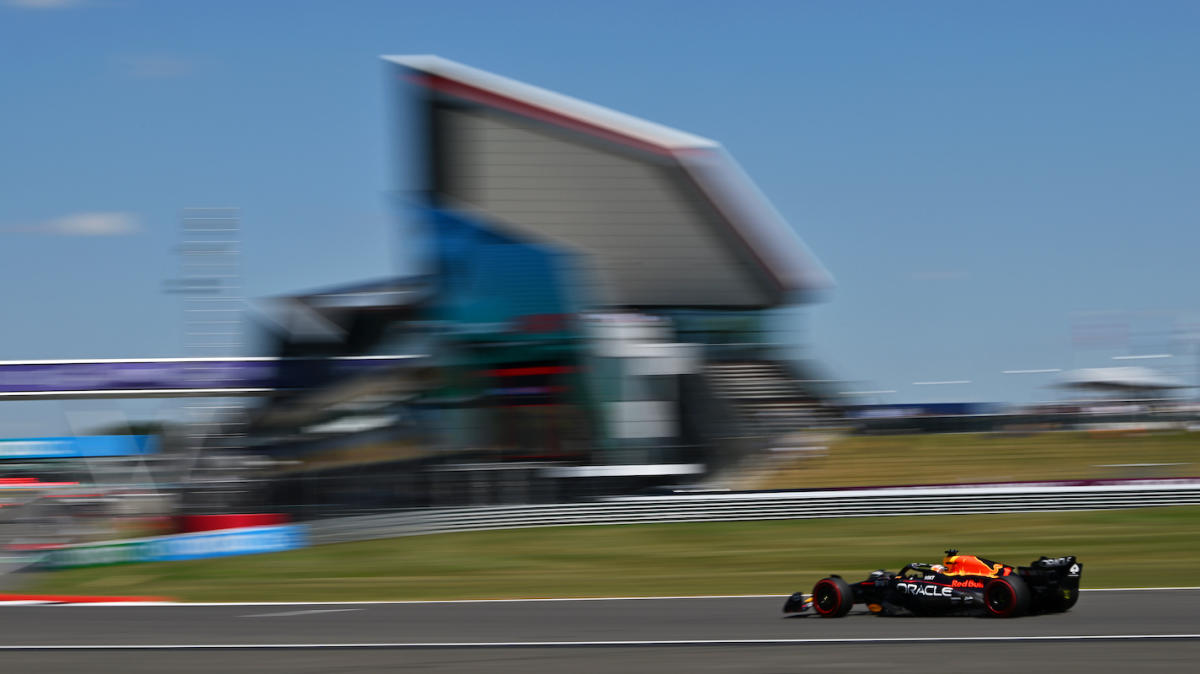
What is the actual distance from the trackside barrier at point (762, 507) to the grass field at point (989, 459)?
A: 421 centimetres

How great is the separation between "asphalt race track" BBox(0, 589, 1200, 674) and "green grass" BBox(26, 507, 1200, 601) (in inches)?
96.3

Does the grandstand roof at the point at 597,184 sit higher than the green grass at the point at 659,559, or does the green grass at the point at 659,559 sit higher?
the grandstand roof at the point at 597,184

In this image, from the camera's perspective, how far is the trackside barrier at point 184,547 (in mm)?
17484

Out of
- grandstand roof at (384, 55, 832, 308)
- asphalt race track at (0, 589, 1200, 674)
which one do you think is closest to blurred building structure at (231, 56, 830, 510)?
grandstand roof at (384, 55, 832, 308)

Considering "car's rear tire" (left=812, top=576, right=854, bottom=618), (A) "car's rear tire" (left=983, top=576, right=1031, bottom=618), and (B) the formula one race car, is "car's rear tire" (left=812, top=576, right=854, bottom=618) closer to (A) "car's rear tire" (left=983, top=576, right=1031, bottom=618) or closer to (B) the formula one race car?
(B) the formula one race car

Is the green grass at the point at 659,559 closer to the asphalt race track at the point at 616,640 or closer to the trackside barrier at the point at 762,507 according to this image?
the trackside barrier at the point at 762,507

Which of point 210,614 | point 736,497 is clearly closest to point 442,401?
point 736,497

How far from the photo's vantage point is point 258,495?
20.6 m

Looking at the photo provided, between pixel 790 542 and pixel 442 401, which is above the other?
pixel 442 401

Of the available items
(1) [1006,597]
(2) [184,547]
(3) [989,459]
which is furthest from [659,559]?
(3) [989,459]

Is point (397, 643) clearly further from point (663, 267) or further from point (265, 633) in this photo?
point (663, 267)

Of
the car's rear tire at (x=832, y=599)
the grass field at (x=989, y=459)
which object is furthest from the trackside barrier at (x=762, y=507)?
the car's rear tire at (x=832, y=599)

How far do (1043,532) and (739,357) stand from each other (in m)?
24.4

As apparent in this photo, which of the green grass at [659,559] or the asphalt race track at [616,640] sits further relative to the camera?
the green grass at [659,559]
